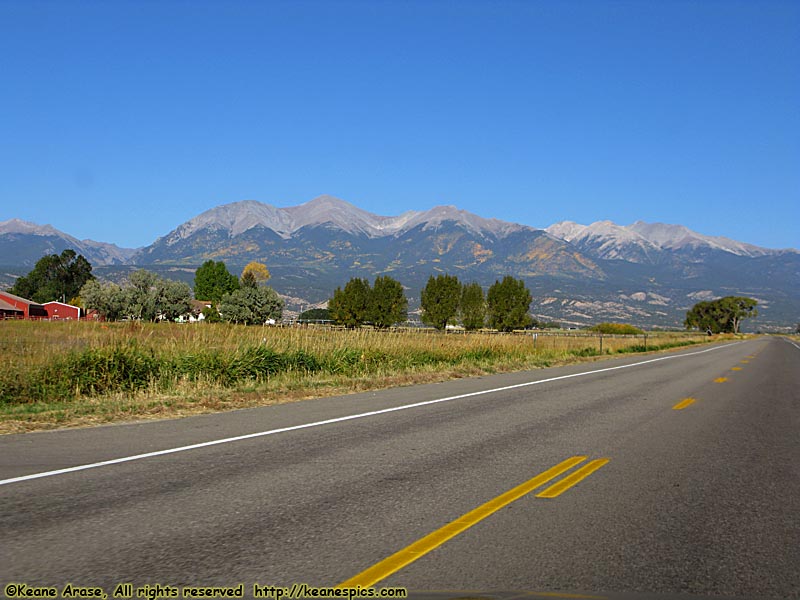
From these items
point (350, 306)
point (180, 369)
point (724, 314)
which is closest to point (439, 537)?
point (180, 369)

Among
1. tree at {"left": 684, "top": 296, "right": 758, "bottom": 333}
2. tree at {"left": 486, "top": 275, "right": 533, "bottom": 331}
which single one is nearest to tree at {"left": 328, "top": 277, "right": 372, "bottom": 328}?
tree at {"left": 486, "top": 275, "right": 533, "bottom": 331}

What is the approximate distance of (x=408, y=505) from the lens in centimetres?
614

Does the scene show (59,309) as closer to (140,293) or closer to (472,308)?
(140,293)

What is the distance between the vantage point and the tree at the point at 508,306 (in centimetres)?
12775

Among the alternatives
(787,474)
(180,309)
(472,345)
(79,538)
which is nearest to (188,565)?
(79,538)

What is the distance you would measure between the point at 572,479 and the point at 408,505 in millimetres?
1979

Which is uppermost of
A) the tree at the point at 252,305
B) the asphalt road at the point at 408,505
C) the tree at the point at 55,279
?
the tree at the point at 55,279

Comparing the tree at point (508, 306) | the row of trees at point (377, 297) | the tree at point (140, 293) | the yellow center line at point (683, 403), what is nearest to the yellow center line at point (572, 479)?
the yellow center line at point (683, 403)

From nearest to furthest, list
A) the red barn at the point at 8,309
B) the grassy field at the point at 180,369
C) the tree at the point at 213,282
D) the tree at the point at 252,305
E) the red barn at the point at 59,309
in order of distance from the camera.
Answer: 1. the grassy field at the point at 180,369
2. the red barn at the point at 8,309
3. the tree at the point at 252,305
4. the red barn at the point at 59,309
5. the tree at the point at 213,282

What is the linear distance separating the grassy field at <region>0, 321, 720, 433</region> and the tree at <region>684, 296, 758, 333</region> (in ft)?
547

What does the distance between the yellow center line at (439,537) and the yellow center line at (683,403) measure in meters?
7.19

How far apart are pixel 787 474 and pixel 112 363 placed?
1179 centimetres

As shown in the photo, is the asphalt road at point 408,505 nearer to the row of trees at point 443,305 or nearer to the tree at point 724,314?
the row of trees at point 443,305

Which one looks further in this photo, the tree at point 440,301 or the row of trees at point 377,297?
the tree at point 440,301
